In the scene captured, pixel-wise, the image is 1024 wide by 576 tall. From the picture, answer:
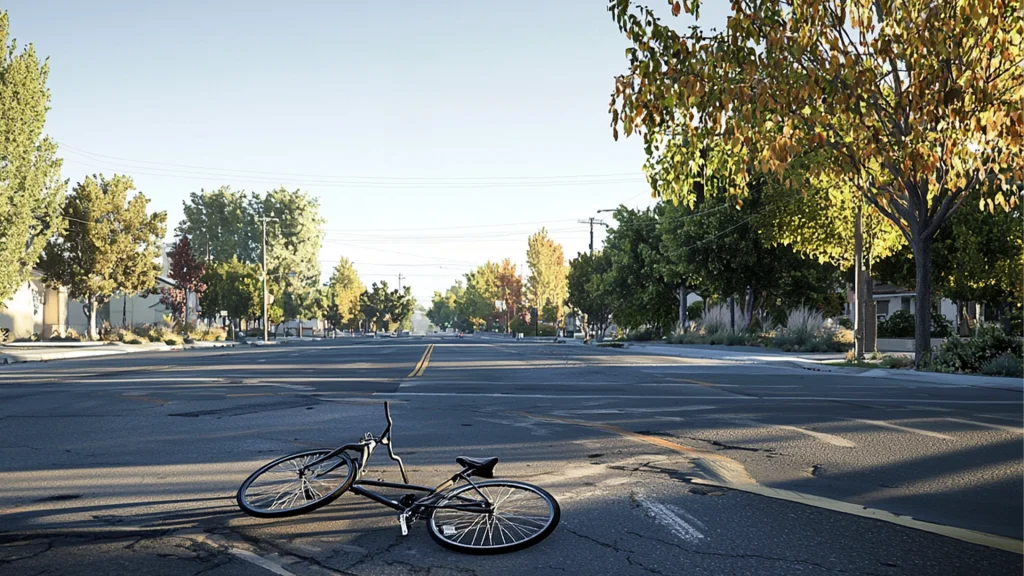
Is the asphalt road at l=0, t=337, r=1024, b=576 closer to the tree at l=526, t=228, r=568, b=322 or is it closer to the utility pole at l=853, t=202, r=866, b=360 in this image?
the utility pole at l=853, t=202, r=866, b=360

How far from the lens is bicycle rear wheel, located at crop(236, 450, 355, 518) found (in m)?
6.35

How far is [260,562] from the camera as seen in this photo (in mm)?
5172

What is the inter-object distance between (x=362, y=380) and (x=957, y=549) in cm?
1636

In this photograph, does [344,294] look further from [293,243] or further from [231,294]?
[231,294]

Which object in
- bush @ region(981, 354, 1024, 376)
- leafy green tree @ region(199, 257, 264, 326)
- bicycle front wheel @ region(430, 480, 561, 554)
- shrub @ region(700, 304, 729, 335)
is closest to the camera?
bicycle front wheel @ region(430, 480, 561, 554)

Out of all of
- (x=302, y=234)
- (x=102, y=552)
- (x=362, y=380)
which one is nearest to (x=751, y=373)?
(x=362, y=380)

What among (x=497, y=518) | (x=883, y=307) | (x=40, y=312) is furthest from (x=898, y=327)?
(x=40, y=312)

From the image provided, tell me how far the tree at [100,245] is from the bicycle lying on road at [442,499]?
52.0 m

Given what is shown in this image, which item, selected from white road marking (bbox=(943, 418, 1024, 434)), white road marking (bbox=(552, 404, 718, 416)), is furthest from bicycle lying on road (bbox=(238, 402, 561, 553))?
white road marking (bbox=(943, 418, 1024, 434))

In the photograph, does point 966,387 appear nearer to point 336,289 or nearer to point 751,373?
point 751,373

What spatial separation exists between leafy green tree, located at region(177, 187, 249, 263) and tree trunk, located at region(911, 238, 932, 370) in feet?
333

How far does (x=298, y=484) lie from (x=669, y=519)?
2756mm

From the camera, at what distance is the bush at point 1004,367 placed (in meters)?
21.6

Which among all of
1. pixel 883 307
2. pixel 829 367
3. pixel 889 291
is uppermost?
pixel 889 291
